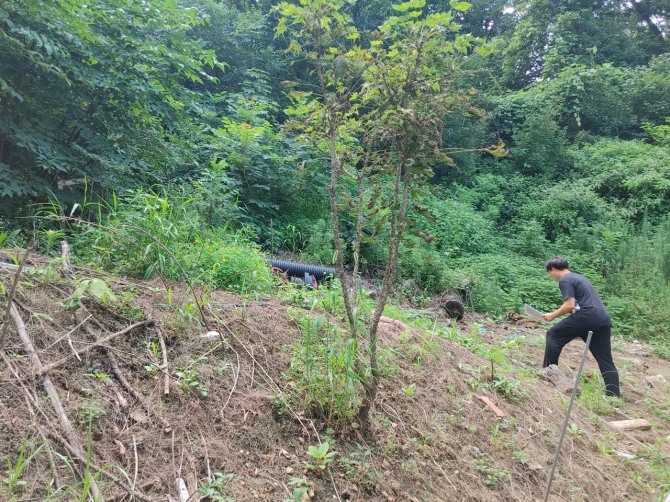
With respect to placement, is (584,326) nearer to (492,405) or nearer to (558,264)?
(558,264)

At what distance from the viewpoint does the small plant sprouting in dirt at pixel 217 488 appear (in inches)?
66.9

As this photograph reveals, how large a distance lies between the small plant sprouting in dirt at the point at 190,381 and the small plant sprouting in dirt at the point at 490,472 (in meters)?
1.55

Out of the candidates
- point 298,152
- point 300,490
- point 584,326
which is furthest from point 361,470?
point 298,152

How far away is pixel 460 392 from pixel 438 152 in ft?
5.86

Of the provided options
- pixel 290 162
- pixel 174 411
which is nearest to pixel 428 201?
pixel 290 162

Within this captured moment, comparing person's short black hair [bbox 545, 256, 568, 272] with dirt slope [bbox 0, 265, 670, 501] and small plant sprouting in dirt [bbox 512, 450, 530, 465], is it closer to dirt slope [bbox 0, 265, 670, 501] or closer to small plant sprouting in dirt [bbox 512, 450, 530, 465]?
dirt slope [bbox 0, 265, 670, 501]

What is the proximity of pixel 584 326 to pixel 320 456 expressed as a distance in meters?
3.44

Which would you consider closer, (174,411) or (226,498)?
(226,498)

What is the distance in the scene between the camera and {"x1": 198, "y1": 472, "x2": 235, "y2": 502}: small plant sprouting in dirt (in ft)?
5.57

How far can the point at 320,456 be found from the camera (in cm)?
199

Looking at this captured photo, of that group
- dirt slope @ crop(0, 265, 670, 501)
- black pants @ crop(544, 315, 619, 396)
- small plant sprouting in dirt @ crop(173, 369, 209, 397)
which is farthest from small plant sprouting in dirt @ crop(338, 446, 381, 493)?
black pants @ crop(544, 315, 619, 396)

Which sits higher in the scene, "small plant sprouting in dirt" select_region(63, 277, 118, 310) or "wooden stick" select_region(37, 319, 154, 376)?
"small plant sprouting in dirt" select_region(63, 277, 118, 310)

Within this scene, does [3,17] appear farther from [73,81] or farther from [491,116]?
[491,116]

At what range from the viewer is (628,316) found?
27.1ft
